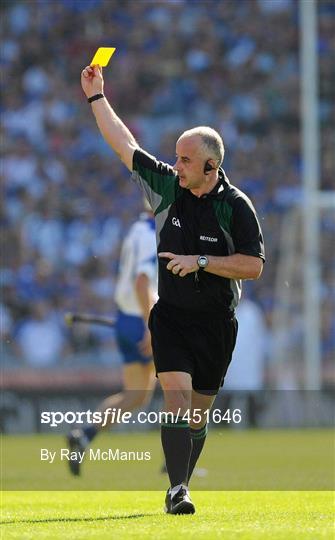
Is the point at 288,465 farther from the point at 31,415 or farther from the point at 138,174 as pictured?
the point at 31,415

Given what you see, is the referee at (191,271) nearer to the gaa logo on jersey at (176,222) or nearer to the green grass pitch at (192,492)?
the gaa logo on jersey at (176,222)

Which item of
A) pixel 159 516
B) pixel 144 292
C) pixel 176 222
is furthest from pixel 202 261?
pixel 144 292

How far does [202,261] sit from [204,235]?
292 millimetres

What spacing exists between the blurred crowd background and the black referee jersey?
42.0ft

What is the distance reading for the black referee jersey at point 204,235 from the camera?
7.88 meters

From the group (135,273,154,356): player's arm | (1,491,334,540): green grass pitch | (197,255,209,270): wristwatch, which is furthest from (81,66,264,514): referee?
(135,273,154,356): player's arm

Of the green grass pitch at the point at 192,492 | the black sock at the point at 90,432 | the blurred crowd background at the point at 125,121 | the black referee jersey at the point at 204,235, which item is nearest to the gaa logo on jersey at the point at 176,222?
the black referee jersey at the point at 204,235

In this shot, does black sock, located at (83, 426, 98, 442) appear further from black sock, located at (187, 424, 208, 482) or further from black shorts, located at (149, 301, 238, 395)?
black shorts, located at (149, 301, 238, 395)

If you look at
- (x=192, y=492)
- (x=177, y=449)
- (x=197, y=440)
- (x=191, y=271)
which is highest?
(x=191, y=271)

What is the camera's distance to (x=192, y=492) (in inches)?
392

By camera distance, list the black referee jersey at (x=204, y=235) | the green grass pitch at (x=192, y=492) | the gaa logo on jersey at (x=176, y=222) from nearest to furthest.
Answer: the green grass pitch at (x=192, y=492)
the black referee jersey at (x=204, y=235)
the gaa logo on jersey at (x=176, y=222)

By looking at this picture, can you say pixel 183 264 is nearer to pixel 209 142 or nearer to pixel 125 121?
pixel 209 142

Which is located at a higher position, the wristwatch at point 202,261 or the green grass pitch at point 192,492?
the wristwatch at point 202,261

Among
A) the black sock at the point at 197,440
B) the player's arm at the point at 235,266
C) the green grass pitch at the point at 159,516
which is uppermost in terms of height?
the player's arm at the point at 235,266
